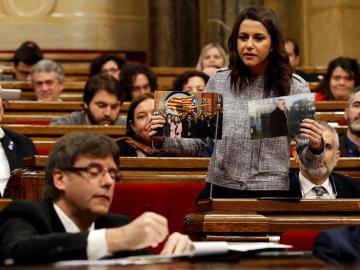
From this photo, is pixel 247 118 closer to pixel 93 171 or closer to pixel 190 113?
pixel 190 113

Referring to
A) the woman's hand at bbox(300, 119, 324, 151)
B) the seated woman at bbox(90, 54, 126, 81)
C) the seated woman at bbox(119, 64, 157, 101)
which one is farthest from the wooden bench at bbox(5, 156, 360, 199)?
the seated woman at bbox(90, 54, 126, 81)

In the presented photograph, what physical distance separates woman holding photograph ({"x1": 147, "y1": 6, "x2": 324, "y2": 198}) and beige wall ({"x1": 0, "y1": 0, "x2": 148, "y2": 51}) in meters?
7.79

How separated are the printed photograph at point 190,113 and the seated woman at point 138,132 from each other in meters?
1.21

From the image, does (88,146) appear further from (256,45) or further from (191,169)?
(191,169)

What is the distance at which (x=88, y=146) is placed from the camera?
3896mm

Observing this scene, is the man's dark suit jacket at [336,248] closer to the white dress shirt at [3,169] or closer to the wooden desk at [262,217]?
the wooden desk at [262,217]

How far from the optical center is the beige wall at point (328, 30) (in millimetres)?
11602

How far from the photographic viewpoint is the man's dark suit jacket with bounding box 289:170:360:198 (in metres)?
5.60

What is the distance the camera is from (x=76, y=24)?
43.0 feet

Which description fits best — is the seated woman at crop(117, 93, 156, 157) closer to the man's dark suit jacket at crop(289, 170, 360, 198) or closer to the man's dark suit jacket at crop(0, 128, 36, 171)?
the man's dark suit jacket at crop(0, 128, 36, 171)

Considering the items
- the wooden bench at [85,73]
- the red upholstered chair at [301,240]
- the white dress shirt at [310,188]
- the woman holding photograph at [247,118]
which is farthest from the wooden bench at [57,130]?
the red upholstered chair at [301,240]

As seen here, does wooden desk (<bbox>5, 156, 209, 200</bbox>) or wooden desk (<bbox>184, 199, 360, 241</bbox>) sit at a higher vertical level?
wooden desk (<bbox>5, 156, 209, 200</bbox>)

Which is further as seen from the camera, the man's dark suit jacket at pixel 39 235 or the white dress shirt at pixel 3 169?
the white dress shirt at pixel 3 169

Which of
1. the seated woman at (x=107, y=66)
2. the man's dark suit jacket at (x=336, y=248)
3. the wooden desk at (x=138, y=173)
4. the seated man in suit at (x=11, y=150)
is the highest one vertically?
the seated woman at (x=107, y=66)
